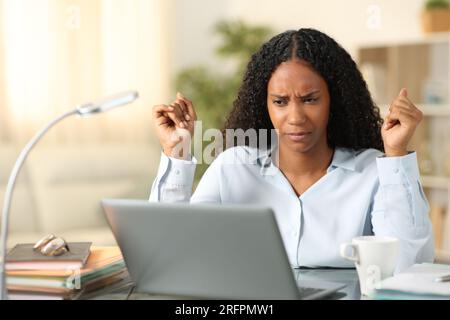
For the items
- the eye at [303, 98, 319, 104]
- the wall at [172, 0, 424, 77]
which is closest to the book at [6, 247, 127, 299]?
the eye at [303, 98, 319, 104]

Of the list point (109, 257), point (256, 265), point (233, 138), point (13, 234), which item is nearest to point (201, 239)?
point (256, 265)

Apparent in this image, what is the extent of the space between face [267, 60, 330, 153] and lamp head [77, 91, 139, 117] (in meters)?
0.55

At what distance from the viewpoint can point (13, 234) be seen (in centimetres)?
377

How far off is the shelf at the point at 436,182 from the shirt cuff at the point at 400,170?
2.56 metres

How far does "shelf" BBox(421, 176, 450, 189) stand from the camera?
3.90 m

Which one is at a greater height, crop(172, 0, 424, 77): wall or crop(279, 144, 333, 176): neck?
crop(172, 0, 424, 77): wall

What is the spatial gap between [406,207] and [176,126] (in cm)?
55

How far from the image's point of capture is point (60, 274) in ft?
3.85

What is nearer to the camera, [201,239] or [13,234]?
[201,239]

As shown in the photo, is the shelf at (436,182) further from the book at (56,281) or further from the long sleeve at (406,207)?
the book at (56,281)

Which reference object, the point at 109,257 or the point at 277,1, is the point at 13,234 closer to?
the point at 277,1

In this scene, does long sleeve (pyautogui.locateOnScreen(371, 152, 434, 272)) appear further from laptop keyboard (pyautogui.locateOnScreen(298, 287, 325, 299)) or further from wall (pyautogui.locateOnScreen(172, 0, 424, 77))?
wall (pyautogui.locateOnScreen(172, 0, 424, 77))

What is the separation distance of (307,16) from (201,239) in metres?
3.71

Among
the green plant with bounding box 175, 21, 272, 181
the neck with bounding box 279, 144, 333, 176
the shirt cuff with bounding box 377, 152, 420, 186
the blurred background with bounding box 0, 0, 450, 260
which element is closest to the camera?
the shirt cuff with bounding box 377, 152, 420, 186
